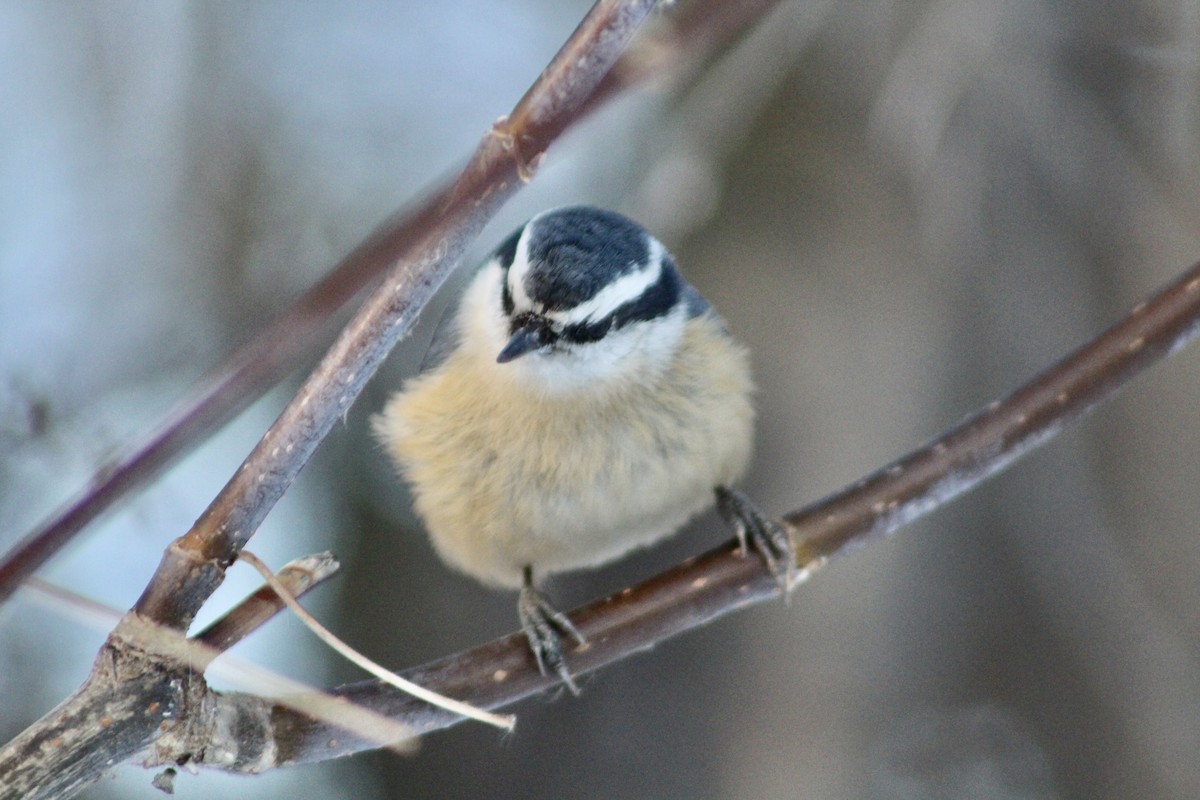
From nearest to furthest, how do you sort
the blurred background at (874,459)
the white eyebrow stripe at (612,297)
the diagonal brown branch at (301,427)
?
the diagonal brown branch at (301,427), the white eyebrow stripe at (612,297), the blurred background at (874,459)

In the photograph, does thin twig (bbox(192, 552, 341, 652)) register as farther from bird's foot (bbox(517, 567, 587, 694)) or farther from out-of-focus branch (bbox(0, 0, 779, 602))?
bird's foot (bbox(517, 567, 587, 694))

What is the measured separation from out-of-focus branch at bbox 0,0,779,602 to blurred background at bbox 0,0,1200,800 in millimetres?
1202

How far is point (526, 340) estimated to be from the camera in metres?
1.36

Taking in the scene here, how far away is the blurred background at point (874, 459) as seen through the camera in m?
2.02

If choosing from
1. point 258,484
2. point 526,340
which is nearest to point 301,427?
point 258,484

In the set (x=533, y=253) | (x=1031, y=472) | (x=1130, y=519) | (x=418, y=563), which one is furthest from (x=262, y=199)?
(x=1130, y=519)

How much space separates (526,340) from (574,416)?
19cm

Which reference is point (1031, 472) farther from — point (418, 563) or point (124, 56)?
point (124, 56)

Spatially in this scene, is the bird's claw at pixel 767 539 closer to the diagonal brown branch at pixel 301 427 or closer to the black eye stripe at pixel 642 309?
the black eye stripe at pixel 642 309

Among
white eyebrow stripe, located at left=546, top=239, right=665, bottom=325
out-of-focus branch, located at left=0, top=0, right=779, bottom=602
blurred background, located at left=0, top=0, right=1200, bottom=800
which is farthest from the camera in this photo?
blurred background, located at left=0, top=0, right=1200, bottom=800

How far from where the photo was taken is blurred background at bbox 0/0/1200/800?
202 centimetres

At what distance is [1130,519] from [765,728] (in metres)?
0.79

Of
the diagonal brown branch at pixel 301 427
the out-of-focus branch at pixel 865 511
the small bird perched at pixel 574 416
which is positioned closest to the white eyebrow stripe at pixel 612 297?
the small bird perched at pixel 574 416

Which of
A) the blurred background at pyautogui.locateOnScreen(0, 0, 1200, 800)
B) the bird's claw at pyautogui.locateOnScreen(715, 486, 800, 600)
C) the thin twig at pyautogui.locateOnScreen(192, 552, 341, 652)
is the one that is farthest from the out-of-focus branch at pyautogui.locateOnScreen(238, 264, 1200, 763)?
the blurred background at pyautogui.locateOnScreen(0, 0, 1200, 800)
